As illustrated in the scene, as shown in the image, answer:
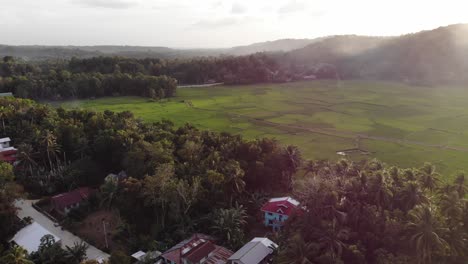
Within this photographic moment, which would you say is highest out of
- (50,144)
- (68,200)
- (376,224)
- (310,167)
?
(376,224)

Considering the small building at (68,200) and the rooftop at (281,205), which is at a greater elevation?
the rooftop at (281,205)

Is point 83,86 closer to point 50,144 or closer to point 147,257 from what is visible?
point 50,144

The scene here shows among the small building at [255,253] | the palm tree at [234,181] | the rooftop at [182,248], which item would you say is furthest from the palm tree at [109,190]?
the small building at [255,253]

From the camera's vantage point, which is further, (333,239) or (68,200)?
(68,200)

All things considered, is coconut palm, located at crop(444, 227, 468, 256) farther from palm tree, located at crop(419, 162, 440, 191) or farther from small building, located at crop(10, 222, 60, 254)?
small building, located at crop(10, 222, 60, 254)

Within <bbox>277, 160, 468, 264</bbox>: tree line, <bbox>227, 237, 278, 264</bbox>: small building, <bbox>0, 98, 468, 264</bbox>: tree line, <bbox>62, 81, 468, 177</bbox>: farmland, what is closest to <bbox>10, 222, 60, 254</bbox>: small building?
<bbox>0, 98, 468, 264</bbox>: tree line

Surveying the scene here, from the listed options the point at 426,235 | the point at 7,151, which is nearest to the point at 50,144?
the point at 7,151

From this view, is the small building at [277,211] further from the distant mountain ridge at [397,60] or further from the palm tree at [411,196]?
the distant mountain ridge at [397,60]
